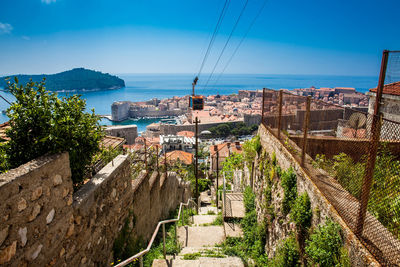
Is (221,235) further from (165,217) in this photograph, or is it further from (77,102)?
(77,102)

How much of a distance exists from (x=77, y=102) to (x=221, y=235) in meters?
5.66

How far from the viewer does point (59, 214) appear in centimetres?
258

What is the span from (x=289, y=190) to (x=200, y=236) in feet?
11.0

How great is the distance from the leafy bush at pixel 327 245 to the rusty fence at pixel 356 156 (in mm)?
226

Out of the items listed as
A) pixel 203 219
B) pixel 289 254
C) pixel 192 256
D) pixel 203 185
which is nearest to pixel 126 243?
pixel 192 256

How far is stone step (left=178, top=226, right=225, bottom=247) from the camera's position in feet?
21.1

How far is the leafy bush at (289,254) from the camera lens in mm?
3907

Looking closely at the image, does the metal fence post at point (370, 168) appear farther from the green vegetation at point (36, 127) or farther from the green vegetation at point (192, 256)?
the green vegetation at point (36, 127)

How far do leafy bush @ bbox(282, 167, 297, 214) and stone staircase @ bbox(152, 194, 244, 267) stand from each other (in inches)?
54.1

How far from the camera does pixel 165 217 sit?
8.26m

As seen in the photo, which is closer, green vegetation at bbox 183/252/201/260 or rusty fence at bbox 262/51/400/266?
rusty fence at bbox 262/51/400/266

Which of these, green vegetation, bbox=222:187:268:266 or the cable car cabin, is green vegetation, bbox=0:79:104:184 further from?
the cable car cabin

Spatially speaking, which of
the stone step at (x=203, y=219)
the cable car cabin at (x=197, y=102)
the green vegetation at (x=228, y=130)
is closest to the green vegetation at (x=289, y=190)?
the stone step at (x=203, y=219)

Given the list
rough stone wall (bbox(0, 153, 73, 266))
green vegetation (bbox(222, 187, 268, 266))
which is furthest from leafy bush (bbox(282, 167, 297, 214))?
rough stone wall (bbox(0, 153, 73, 266))
